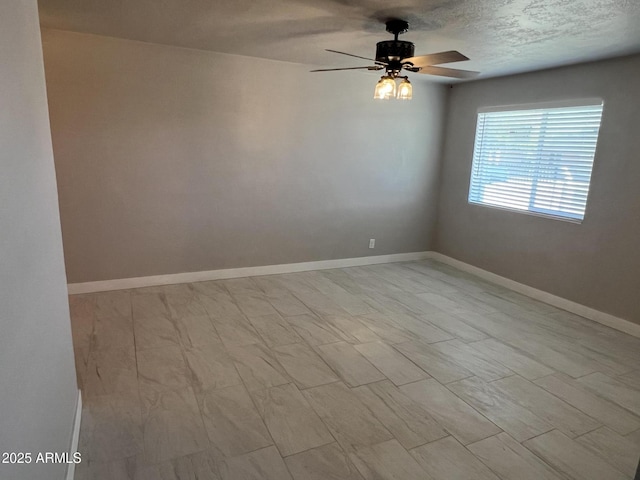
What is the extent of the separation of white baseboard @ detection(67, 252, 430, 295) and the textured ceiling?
2405 mm

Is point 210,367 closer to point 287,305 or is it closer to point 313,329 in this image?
point 313,329

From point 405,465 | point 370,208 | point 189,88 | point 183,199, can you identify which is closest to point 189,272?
point 183,199

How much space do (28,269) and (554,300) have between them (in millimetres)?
4573

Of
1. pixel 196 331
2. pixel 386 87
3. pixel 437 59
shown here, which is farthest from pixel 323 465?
pixel 437 59

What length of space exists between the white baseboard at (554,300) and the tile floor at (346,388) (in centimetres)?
12

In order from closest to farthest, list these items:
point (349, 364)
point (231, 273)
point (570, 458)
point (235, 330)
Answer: point (570, 458) → point (349, 364) → point (235, 330) → point (231, 273)

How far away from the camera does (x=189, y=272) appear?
4.46m

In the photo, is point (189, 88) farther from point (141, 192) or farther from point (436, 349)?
point (436, 349)

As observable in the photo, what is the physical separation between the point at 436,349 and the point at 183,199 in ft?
9.79

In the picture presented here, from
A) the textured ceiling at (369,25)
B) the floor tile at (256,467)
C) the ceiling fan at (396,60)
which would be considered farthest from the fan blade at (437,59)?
the floor tile at (256,467)

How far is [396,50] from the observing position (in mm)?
2686

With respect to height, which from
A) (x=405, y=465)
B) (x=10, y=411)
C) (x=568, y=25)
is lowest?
(x=405, y=465)

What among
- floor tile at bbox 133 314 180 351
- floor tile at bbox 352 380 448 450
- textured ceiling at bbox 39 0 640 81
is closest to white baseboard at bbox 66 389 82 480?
floor tile at bbox 133 314 180 351

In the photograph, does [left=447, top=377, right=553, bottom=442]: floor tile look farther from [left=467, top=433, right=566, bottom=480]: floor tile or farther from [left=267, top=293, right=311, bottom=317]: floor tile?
[left=267, top=293, right=311, bottom=317]: floor tile
